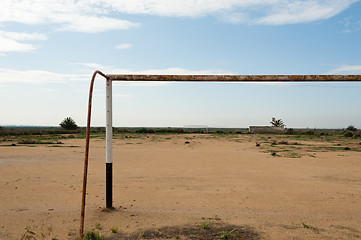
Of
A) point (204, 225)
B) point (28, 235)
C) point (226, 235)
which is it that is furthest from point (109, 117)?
point (226, 235)

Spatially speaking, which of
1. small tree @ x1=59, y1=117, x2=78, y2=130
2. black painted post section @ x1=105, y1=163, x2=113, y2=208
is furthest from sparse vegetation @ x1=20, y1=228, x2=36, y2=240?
small tree @ x1=59, y1=117, x2=78, y2=130

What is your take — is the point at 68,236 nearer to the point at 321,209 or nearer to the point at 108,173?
the point at 108,173

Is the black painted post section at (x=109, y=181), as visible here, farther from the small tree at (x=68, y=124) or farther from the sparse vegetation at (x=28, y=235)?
the small tree at (x=68, y=124)

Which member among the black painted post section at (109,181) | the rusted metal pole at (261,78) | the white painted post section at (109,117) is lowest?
the black painted post section at (109,181)

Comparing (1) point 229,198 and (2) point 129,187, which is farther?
(2) point 129,187

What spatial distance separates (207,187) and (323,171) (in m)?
5.44

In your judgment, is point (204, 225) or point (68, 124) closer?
point (204, 225)

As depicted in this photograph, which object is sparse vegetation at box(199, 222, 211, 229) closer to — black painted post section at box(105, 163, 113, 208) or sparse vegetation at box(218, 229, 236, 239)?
sparse vegetation at box(218, 229, 236, 239)

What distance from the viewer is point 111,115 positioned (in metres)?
5.31

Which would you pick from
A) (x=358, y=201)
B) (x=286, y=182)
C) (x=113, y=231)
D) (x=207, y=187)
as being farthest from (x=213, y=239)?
(x=286, y=182)

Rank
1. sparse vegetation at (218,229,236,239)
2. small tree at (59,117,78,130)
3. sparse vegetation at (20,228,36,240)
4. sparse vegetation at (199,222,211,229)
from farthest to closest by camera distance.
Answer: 1. small tree at (59,117,78,130)
2. sparse vegetation at (199,222,211,229)
3. sparse vegetation at (218,229,236,239)
4. sparse vegetation at (20,228,36,240)

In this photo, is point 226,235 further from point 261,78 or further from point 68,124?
point 68,124

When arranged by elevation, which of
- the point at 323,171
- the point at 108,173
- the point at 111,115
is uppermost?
the point at 111,115

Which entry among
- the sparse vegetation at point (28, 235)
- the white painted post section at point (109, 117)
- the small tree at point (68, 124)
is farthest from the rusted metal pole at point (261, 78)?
the small tree at point (68, 124)
